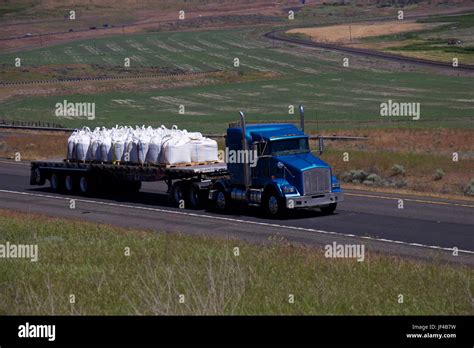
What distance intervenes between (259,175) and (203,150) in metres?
4.22

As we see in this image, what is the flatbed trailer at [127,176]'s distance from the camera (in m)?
34.7

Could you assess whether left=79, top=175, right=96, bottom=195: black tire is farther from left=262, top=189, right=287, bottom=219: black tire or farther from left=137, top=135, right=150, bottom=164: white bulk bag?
left=262, top=189, right=287, bottom=219: black tire

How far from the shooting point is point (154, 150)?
35.9m

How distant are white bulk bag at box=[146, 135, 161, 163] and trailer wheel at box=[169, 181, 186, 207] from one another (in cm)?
119

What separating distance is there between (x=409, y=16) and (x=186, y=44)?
39092 mm

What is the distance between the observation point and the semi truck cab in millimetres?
31156

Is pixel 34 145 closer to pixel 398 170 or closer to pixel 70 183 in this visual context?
pixel 70 183

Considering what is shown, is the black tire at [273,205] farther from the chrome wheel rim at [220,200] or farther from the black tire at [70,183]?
the black tire at [70,183]

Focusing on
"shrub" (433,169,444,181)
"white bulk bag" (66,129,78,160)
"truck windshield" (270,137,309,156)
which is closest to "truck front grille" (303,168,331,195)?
"truck windshield" (270,137,309,156)

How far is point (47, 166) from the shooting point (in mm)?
41750

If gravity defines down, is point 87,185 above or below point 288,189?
below

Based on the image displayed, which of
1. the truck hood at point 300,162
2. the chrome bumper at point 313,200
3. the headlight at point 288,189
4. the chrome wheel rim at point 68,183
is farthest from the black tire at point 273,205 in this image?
the chrome wheel rim at point 68,183

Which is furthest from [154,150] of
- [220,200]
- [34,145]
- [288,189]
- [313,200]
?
[34,145]
